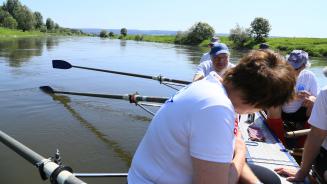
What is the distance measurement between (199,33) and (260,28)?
11.5m

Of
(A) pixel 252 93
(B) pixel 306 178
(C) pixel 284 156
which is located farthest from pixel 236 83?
(C) pixel 284 156

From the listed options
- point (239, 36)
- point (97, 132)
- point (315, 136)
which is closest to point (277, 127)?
point (315, 136)

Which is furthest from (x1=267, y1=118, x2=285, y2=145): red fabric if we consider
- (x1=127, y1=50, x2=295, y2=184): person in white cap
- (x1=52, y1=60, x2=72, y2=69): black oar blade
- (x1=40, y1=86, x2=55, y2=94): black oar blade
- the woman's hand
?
(x1=52, y1=60, x2=72, y2=69): black oar blade

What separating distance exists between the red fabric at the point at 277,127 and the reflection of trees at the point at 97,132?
2.11 m

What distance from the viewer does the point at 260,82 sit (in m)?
1.52

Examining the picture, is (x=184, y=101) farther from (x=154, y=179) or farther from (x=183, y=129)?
(x=154, y=179)

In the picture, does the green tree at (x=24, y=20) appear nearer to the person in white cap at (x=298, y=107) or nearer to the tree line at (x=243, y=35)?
the tree line at (x=243, y=35)

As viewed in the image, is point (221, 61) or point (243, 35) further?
point (243, 35)

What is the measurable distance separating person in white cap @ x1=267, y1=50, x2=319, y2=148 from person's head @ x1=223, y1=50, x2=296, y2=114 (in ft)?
9.59

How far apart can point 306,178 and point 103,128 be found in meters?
4.75

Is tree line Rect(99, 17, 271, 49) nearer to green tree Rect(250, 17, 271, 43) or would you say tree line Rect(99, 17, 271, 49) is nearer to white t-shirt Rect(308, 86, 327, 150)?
green tree Rect(250, 17, 271, 43)

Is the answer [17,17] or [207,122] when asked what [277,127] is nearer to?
[207,122]

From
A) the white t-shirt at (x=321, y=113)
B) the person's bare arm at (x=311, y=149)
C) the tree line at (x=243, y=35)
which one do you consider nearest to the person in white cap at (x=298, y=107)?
the person's bare arm at (x=311, y=149)

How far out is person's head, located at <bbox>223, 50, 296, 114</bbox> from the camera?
152 cm
